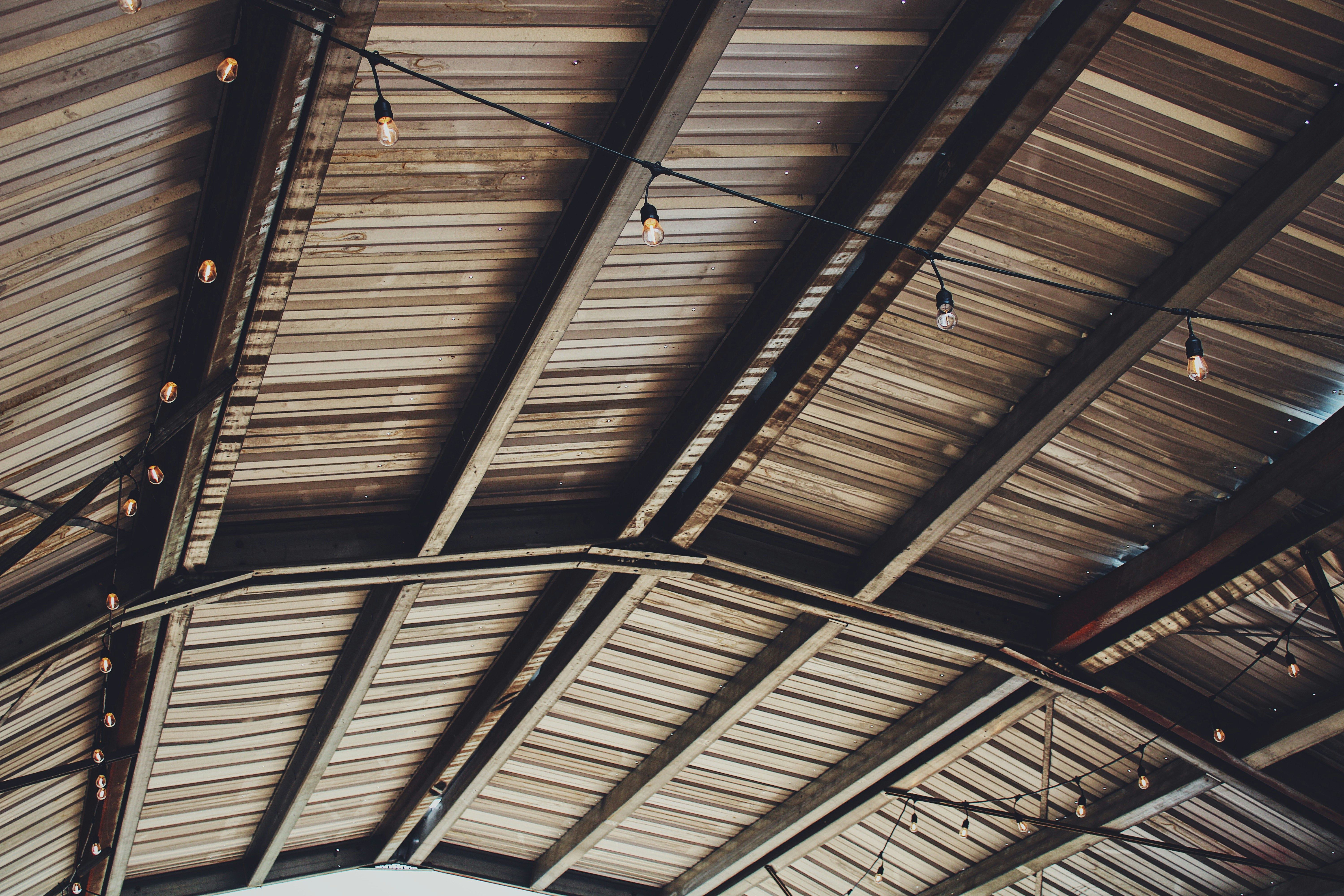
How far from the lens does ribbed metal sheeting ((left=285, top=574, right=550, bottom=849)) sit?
43.9ft

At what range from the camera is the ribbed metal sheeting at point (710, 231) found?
743cm

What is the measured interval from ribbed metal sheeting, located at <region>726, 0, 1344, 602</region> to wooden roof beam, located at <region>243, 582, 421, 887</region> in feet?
14.5

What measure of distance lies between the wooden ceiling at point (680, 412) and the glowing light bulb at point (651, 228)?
0.89 meters

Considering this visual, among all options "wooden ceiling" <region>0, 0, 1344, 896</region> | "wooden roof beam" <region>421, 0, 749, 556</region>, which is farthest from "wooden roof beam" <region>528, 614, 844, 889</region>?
"wooden roof beam" <region>421, 0, 749, 556</region>

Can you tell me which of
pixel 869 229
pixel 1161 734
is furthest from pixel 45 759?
pixel 1161 734

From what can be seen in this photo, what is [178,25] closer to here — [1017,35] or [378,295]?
[378,295]

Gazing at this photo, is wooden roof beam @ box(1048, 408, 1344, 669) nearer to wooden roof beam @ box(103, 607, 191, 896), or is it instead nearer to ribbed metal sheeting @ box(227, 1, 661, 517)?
ribbed metal sheeting @ box(227, 1, 661, 517)

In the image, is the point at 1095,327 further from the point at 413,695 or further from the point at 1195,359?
the point at 413,695

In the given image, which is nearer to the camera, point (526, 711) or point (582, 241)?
point (582, 241)

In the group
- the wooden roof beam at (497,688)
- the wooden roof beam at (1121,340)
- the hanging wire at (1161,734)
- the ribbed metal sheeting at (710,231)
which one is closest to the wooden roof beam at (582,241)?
the ribbed metal sheeting at (710,231)

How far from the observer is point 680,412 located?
11055 mm

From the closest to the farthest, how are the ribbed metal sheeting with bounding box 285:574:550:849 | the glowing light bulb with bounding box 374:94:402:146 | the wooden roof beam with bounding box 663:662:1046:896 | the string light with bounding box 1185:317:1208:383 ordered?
1. the glowing light bulb with bounding box 374:94:402:146
2. the string light with bounding box 1185:317:1208:383
3. the ribbed metal sheeting with bounding box 285:574:550:849
4. the wooden roof beam with bounding box 663:662:1046:896

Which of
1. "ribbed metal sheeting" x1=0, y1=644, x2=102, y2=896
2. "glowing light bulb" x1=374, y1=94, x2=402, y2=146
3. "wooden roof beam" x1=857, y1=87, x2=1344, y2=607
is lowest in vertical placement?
"ribbed metal sheeting" x1=0, y1=644, x2=102, y2=896

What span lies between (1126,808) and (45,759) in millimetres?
15313
